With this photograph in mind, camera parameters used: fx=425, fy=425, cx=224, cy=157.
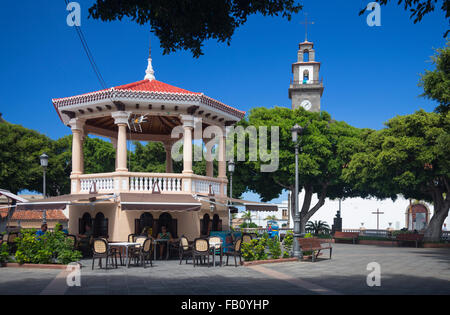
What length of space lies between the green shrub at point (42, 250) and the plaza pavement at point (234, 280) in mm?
602

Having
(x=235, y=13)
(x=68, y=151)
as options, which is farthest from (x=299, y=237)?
(x=68, y=151)

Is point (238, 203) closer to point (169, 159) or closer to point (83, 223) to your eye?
point (169, 159)

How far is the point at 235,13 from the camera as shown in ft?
35.5

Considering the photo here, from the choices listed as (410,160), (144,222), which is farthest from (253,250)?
(410,160)

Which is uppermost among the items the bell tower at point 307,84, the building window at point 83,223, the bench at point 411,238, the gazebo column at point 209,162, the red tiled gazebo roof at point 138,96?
the bell tower at point 307,84

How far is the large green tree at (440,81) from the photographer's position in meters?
18.7

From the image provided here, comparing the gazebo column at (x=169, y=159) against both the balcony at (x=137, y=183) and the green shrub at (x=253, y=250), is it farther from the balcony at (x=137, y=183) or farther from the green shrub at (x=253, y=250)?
the green shrub at (x=253, y=250)

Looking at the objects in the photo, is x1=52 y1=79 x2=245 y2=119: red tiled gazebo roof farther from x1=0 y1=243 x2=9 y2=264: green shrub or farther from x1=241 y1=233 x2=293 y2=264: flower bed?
x1=0 y1=243 x2=9 y2=264: green shrub

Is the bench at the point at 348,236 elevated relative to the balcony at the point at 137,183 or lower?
lower

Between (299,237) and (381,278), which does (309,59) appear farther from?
(381,278)

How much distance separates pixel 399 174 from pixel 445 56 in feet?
41.2

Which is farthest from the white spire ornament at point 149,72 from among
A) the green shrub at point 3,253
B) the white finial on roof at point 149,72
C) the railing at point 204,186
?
the green shrub at point 3,253

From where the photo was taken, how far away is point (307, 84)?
219 ft

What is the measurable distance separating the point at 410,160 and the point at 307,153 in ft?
30.6
